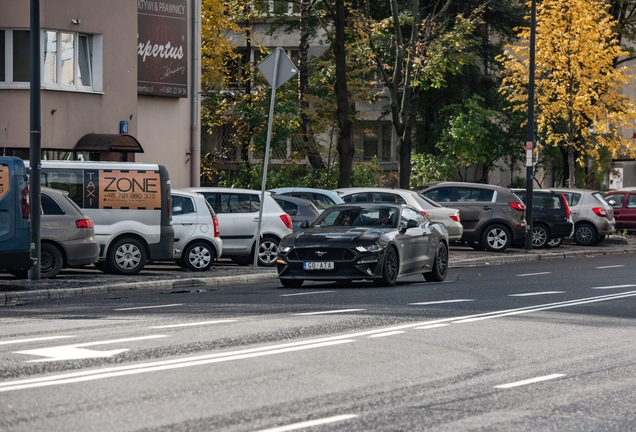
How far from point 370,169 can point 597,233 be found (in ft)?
42.0

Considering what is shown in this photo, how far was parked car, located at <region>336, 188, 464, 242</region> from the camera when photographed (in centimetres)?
2981

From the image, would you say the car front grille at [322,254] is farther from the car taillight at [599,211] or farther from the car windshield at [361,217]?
the car taillight at [599,211]

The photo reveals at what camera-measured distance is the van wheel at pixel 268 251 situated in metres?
24.4

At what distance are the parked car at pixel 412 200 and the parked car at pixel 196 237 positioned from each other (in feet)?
24.8

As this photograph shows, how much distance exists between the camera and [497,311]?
49.1 feet

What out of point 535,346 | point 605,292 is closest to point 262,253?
point 605,292

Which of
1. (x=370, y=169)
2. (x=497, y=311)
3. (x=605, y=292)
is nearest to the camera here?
(x=497, y=311)

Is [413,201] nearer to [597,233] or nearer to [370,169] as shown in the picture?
[597,233]

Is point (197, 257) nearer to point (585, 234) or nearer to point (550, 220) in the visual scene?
point (550, 220)

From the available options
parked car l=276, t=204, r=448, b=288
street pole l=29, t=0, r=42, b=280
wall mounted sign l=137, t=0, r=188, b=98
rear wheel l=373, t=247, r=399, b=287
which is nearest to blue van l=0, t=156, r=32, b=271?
street pole l=29, t=0, r=42, b=280

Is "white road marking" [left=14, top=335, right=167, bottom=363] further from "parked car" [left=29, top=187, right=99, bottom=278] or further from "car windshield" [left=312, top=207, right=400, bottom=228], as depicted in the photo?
"car windshield" [left=312, top=207, right=400, bottom=228]

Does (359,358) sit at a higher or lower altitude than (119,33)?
lower

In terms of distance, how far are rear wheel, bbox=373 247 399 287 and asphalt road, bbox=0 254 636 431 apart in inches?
71.8

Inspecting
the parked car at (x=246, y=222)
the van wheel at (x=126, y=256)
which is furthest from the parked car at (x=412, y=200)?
the van wheel at (x=126, y=256)
